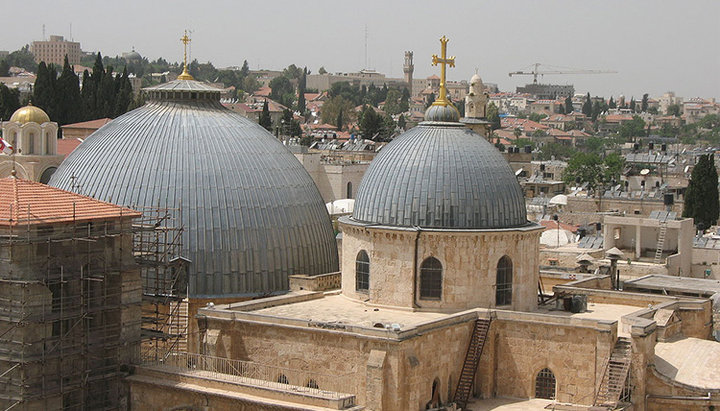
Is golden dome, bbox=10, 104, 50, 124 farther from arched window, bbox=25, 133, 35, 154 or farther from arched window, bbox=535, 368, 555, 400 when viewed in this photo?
arched window, bbox=535, 368, 555, 400

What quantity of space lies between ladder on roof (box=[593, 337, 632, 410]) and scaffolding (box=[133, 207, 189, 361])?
11412 millimetres

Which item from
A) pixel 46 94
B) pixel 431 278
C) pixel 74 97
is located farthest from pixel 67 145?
pixel 431 278

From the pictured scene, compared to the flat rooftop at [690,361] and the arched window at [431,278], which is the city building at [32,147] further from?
the flat rooftop at [690,361]

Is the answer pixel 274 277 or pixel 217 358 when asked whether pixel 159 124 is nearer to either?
pixel 274 277

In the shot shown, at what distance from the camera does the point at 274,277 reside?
35.8 metres

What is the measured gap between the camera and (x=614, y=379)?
30.0 m

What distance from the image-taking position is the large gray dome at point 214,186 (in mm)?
35000

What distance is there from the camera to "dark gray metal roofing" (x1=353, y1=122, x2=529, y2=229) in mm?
32812

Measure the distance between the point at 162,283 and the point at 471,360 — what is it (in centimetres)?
921

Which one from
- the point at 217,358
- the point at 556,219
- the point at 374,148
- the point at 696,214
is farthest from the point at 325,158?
the point at 217,358

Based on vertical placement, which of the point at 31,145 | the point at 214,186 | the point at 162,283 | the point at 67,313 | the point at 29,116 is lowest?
the point at 162,283

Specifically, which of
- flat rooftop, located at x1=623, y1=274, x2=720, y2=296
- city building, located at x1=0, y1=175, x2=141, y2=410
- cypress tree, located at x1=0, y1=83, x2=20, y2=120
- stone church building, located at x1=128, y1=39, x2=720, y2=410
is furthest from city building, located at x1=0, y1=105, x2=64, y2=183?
flat rooftop, located at x1=623, y1=274, x2=720, y2=296

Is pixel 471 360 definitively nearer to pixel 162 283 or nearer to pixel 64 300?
pixel 162 283

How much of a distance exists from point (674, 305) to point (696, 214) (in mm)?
38961
